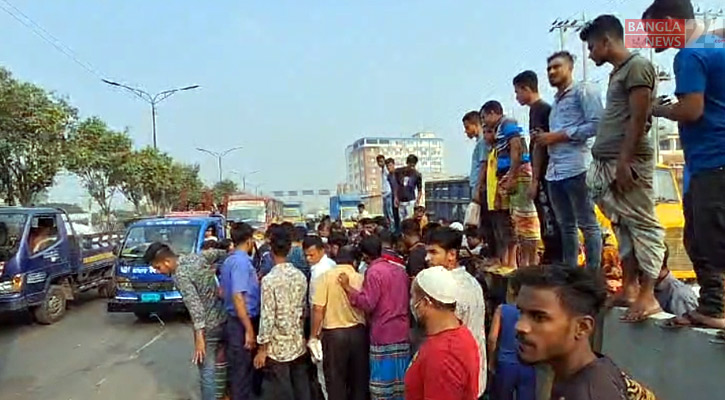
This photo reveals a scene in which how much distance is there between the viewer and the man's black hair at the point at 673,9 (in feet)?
10.5

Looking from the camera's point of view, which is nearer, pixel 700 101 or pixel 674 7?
pixel 700 101

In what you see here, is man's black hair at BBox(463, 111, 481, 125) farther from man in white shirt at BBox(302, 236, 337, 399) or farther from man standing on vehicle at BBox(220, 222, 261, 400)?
man standing on vehicle at BBox(220, 222, 261, 400)

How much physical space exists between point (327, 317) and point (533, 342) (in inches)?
151

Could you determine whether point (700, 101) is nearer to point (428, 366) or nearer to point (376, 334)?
point (428, 366)

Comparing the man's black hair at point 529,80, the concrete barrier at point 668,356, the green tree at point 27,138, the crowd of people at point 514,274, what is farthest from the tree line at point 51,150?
the concrete barrier at point 668,356

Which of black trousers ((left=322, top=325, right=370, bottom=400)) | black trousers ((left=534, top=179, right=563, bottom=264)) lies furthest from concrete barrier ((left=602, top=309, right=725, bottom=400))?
black trousers ((left=322, top=325, right=370, bottom=400))

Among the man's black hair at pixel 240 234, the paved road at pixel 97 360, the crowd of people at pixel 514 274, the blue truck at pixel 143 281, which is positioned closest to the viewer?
the crowd of people at pixel 514 274

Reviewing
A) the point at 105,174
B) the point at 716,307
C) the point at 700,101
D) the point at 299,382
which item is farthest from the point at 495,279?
the point at 105,174

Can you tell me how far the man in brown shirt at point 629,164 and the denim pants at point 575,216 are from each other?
651 millimetres

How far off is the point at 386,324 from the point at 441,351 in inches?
90.9

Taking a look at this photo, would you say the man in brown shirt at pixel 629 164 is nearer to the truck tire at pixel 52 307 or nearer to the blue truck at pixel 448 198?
the blue truck at pixel 448 198

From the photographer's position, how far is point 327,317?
18.8 ft

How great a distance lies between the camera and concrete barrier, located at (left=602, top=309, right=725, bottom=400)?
2.98m

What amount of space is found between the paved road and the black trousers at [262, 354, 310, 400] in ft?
7.42
